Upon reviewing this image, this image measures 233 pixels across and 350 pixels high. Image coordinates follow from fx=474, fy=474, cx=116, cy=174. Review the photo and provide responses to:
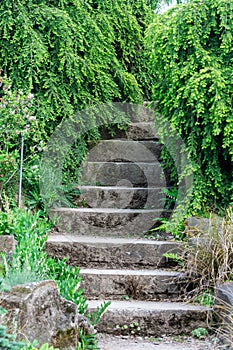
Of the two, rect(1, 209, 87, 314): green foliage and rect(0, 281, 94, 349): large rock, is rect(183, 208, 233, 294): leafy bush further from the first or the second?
rect(0, 281, 94, 349): large rock

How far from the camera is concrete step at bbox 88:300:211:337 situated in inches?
141

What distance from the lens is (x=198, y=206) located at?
4.63 metres

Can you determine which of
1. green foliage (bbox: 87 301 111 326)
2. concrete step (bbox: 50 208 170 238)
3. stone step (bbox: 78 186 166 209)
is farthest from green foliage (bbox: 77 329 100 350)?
stone step (bbox: 78 186 166 209)

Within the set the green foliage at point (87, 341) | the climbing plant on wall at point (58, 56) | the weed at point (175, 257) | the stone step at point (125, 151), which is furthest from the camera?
the stone step at point (125, 151)

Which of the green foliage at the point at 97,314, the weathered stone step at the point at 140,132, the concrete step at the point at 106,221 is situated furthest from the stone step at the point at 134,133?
the green foliage at the point at 97,314

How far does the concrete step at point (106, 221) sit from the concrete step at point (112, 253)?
0.46 meters

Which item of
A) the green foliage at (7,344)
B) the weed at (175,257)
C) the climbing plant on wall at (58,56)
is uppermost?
the climbing plant on wall at (58,56)

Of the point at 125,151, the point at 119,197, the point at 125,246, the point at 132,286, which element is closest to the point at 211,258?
the point at 132,286

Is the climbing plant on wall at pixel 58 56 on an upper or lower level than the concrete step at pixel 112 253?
upper

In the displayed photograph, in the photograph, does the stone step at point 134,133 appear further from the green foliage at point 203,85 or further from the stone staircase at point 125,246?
the green foliage at point 203,85

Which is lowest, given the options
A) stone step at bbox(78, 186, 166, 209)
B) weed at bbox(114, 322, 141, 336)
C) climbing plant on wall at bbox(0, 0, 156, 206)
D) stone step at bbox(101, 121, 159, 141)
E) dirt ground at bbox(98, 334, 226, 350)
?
dirt ground at bbox(98, 334, 226, 350)

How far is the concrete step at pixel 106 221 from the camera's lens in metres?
4.93

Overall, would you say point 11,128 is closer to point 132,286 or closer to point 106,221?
point 106,221

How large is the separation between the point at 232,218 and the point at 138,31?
3749 mm
